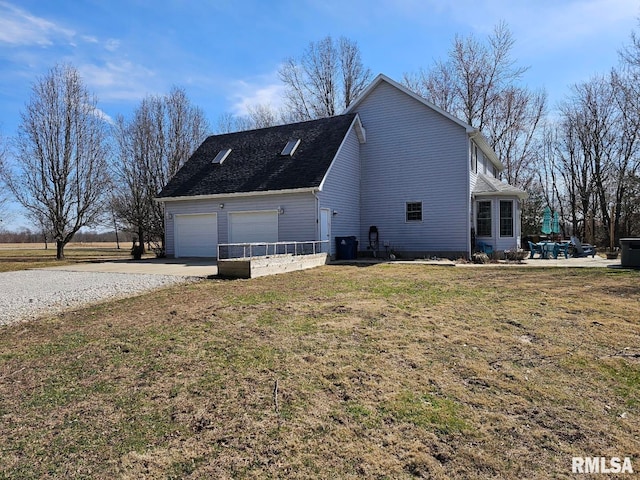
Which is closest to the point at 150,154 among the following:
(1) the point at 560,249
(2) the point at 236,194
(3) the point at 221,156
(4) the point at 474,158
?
(3) the point at 221,156

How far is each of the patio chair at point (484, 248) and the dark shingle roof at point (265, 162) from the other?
24.8 ft

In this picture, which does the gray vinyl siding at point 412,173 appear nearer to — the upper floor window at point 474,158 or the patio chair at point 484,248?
the patio chair at point 484,248

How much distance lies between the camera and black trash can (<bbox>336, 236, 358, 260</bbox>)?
1677 cm

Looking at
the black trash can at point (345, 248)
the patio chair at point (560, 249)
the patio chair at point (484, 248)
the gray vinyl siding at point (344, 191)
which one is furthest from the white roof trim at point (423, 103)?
the black trash can at point (345, 248)

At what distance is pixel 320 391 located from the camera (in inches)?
144

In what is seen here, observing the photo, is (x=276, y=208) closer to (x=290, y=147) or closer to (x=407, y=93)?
(x=290, y=147)

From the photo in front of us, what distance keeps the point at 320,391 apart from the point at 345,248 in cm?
1327

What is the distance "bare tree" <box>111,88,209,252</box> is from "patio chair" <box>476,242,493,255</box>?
63.8 feet

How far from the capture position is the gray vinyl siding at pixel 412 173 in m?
16.6

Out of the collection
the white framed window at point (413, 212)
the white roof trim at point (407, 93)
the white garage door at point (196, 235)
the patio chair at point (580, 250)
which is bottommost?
the patio chair at point (580, 250)

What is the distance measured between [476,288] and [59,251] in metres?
25.3

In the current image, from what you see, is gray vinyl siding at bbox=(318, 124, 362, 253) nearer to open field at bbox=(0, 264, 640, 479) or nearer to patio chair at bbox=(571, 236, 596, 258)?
patio chair at bbox=(571, 236, 596, 258)

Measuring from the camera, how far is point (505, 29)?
2603 cm

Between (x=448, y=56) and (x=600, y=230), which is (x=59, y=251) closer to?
(x=448, y=56)
